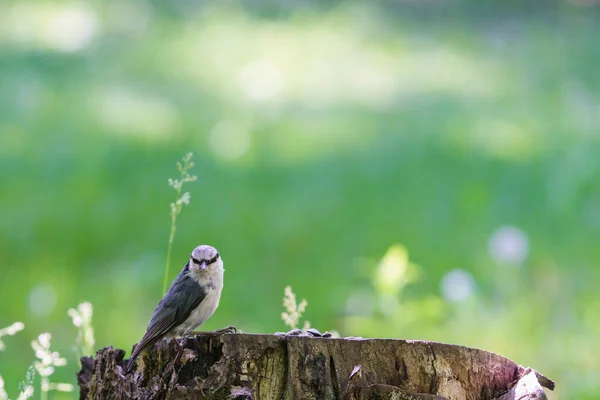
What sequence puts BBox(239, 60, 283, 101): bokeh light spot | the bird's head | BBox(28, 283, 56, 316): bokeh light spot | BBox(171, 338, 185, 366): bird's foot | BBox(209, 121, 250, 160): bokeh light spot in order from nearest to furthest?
BBox(171, 338, 185, 366): bird's foot
the bird's head
BBox(28, 283, 56, 316): bokeh light spot
BBox(209, 121, 250, 160): bokeh light spot
BBox(239, 60, 283, 101): bokeh light spot

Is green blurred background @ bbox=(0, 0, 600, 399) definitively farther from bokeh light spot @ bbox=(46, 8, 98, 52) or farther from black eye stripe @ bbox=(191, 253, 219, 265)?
black eye stripe @ bbox=(191, 253, 219, 265)

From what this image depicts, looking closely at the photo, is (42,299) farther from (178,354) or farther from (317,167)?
(178,354)

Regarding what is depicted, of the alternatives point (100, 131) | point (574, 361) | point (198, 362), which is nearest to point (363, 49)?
point (100, 131)

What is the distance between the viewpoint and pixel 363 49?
32.7 feet

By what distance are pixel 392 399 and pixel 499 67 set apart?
7.46 metres

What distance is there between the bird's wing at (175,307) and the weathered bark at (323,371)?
33cm

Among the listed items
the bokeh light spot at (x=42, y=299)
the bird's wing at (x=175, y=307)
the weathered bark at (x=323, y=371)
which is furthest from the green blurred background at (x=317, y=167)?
the weathered bark at (x=323, y=371)

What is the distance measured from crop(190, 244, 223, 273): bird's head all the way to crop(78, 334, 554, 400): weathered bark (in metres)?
0.79

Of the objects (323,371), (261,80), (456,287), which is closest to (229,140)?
(261,80)

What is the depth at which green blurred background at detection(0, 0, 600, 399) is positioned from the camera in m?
5.91

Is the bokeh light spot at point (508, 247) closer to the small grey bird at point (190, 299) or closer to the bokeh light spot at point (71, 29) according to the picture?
the small grey bird at point (190, 299)

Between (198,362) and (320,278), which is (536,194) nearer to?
(320,278)

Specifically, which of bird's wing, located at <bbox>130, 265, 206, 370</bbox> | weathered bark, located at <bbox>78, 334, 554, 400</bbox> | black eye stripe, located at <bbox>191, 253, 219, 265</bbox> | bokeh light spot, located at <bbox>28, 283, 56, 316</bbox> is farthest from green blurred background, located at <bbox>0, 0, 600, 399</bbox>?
weathered bark, located at <bbox>78, 334, 554, 400</bbox>

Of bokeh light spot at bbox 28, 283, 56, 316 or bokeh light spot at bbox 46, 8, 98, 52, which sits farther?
bokeh light spot at bbox 46, 8, 98, 52
